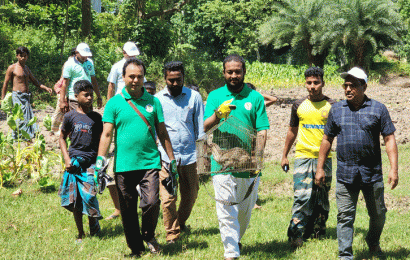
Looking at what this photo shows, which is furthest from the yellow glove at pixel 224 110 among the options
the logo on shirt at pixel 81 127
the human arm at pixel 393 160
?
the logo on shirt at pixel 81 127

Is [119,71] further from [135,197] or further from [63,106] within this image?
[135,197]

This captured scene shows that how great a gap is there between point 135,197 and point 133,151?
20.2 inches

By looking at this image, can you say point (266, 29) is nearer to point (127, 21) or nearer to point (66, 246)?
point (127, 21)

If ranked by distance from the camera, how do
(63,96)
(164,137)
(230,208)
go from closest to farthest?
(230,208), (164,137), (63,96)

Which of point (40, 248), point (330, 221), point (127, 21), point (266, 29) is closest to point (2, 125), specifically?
point (40, 248)

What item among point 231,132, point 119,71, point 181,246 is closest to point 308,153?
point 231,132

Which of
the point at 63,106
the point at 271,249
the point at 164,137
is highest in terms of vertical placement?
the point at 63,106

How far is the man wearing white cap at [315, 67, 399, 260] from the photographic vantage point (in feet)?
16.3

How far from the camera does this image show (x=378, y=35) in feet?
105

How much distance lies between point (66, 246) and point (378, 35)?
30.0 meters

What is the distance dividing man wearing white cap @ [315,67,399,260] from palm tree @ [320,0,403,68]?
26197 mm

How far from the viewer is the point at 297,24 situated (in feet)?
102

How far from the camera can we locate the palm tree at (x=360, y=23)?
3053 centimetres

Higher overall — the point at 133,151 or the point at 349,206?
the point at 133,151
